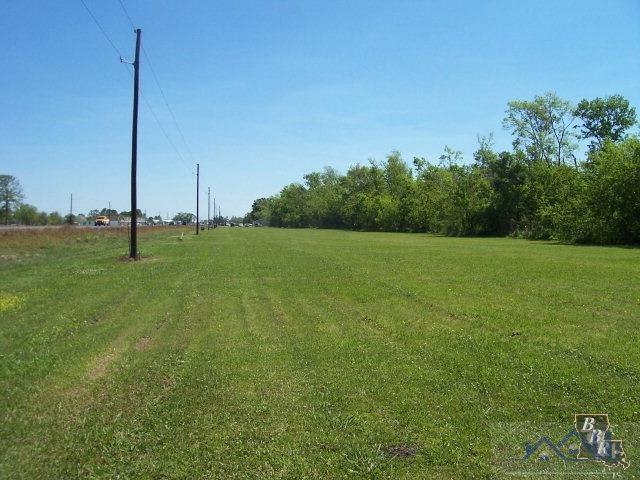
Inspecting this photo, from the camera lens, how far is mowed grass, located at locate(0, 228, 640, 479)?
4.35 meters

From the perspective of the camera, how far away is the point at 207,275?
17.6 metres

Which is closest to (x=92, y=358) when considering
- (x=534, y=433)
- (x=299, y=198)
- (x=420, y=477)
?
(x=420, y=477)

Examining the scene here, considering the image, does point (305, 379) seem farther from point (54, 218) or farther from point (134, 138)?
point (54, 218)

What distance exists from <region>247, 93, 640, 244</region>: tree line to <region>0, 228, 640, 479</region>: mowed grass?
88.4 feet

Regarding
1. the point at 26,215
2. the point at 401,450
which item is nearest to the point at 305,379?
the point at 401,450

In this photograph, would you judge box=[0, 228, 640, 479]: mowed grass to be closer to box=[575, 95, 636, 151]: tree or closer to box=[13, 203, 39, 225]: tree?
box=[575, 95, 636, 151]: tree

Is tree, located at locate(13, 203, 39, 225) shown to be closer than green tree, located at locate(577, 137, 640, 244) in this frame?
No

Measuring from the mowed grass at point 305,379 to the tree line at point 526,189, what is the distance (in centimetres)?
2696

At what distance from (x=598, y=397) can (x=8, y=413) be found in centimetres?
584

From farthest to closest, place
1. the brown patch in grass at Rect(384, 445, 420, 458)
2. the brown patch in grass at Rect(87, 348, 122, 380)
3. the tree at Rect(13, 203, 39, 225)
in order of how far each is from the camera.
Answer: the tree at Rect(13, 203, 39, 225), the brown patch in grass at Rect(87, 348, 122, 380), the brown patch in grass at Rect(384, 445, 420, 458)

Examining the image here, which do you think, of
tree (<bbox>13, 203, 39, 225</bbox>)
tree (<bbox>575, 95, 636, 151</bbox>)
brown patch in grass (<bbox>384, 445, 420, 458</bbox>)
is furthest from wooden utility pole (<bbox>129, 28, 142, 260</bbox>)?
tree (<bbox>13, 203, 39, 225</bbox>)

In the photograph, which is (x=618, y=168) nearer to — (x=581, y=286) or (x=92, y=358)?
(x=581, y=286)

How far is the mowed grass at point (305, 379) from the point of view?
14.3 ft

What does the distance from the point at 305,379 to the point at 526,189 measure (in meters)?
54.9
